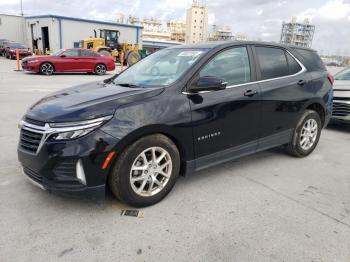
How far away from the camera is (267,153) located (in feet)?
15.5

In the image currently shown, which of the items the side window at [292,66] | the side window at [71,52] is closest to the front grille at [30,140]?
the side window at [292,66]

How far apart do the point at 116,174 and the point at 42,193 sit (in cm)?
106

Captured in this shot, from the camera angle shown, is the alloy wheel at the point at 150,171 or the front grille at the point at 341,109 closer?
the alloy wheel at the point at 150,171

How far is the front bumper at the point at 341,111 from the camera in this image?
19.5 feet

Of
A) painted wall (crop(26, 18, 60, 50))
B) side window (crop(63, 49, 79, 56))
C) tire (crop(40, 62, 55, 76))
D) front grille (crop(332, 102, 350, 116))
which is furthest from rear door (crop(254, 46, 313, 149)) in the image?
painted wall (crop(26, 18, 60, 50))

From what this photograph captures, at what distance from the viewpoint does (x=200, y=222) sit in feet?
9.03

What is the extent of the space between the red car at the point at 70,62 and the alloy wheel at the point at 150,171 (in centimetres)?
1393

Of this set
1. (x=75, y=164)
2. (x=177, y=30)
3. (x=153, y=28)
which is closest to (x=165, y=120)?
(x=75, y=164)

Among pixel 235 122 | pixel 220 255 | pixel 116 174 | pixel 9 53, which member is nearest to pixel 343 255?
pixel 220 255

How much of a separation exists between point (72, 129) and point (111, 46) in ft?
82.6

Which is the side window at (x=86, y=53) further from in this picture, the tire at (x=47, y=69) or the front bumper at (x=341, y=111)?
the front bumper at (x=341, y=111)

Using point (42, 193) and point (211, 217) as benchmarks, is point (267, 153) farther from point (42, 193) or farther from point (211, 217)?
point (42, 193)

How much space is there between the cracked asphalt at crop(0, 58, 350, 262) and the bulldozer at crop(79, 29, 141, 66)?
68.5 ft

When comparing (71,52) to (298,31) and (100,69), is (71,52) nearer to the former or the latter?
(100,69)
